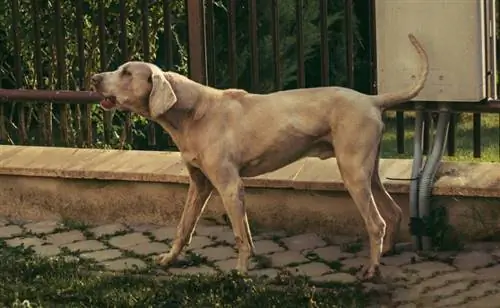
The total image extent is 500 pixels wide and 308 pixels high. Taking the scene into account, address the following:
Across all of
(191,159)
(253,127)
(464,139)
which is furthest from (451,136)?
(464,139)

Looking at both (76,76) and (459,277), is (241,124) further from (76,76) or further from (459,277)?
(76,76)

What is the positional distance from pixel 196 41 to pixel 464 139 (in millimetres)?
4123

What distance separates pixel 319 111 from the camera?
240 inches

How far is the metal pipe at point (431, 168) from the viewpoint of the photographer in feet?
21.5

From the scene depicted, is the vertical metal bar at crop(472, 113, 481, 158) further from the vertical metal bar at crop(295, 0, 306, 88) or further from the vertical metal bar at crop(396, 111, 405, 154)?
the vertical metal bar at crop(295, 0, 306, 88)

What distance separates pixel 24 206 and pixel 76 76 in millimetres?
1713

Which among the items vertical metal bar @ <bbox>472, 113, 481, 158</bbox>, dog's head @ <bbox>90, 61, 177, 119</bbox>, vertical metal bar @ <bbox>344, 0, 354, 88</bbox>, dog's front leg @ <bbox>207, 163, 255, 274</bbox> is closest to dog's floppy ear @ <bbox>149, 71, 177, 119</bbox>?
dog's head @ <bbox>90, 61, 177, 119</bbox>

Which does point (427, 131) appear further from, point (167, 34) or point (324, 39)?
point (167, 34)

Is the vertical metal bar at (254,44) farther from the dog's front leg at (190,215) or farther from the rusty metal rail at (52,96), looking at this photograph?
the dog's front leg at (190,215)

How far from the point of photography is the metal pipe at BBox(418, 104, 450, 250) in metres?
6.54

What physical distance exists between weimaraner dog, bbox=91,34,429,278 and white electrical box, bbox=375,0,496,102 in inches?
10.1

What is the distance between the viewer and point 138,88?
6039 millimetres

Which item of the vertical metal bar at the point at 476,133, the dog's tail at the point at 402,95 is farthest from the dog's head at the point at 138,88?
the vertical metal bar at the point at 476,133

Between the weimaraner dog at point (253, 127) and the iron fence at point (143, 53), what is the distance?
2.78ft
